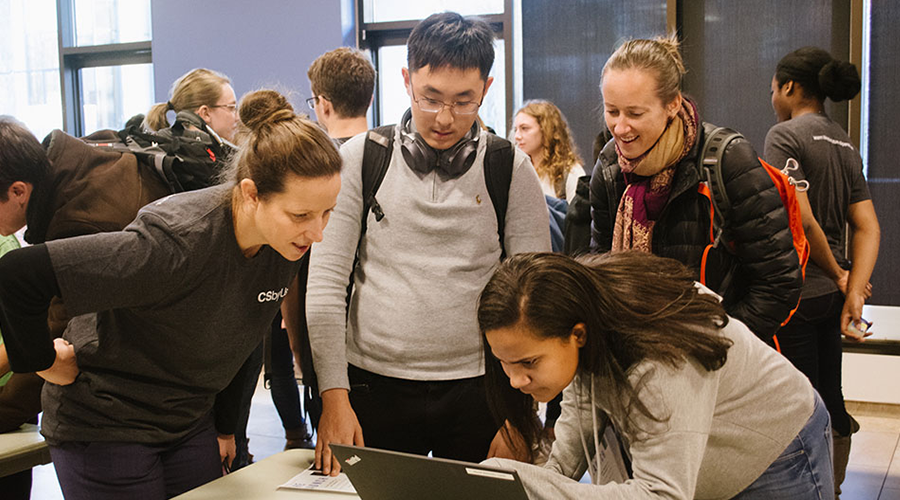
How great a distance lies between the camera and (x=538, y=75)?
5.13 meters

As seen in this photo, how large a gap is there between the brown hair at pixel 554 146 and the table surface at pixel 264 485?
7.42 feet

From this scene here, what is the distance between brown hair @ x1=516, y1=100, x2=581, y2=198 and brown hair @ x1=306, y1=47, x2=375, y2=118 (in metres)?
1.35

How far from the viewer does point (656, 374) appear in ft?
3.74

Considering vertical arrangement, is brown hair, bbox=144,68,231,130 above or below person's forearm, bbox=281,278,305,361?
above

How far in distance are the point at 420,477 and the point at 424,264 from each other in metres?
0.54

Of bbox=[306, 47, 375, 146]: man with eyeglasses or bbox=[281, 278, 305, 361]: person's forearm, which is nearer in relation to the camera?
bbox=[306, 47, 375, 146]: man with eyeglasses

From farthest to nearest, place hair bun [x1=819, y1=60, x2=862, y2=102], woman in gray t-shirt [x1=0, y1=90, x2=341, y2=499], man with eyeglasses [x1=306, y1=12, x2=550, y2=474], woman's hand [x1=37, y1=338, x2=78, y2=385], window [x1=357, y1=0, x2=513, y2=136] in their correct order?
1. window [x1=357, y1=0, x2=513, y2=136]
2. hair bun [x1=819, y1=60, x2=862, y2=102]
3. man with eyeglasses [x1=306, y1=12, x2=550, y2=474]
4. woman's hand [x1=37, y1=338, x2=78, y2=385]
5. woman in gray t-shirt [x1=0, y1=90, x2=341, y2=499]

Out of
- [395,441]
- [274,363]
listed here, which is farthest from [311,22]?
[395,441]

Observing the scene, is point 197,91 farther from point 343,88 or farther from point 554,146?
point 554,146

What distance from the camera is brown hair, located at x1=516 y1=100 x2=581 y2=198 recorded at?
3641mm

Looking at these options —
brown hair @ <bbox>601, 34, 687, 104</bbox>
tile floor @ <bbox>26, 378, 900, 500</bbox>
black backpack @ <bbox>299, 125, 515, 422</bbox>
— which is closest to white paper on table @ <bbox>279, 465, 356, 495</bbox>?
black backpack @ <bbox>299, 125, 515, 422</bbox>

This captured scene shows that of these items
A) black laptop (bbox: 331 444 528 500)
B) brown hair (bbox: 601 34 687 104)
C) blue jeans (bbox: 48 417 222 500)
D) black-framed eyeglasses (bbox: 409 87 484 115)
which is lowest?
blue jeans (bbox: 48 417 222 500)

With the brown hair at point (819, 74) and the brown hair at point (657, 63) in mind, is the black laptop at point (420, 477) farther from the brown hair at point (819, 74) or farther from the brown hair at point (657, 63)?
the brown hair at point (819, 74)

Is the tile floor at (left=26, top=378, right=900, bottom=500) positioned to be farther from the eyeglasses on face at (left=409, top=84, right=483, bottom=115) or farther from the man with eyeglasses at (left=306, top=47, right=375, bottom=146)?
the eyeglasses on face at (left=409, top=84, right=483, bottom=115)
